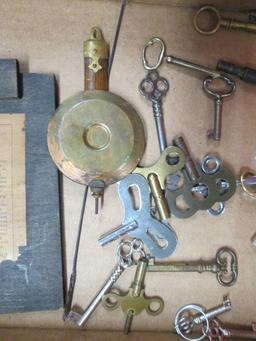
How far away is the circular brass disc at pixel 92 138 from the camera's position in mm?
906

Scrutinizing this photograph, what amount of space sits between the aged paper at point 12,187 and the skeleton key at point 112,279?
0.19m

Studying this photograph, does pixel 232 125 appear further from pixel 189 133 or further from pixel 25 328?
pixel 25 328

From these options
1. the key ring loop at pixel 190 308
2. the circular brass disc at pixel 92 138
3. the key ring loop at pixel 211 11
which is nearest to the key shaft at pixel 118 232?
the circular brass disc at pixel 92 138

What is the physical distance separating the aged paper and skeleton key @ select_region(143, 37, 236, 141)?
0.31 metres

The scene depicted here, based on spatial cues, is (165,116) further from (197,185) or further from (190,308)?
(190,308)

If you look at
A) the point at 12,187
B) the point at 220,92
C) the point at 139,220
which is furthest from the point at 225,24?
the point at 12,187

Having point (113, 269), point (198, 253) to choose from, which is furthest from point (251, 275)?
point (113, 269)

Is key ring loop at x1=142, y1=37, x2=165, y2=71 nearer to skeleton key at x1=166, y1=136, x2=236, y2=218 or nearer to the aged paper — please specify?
skeleton key at x1=166, y1=136, x2=236, y2=218

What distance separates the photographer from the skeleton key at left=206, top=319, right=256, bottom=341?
949mm

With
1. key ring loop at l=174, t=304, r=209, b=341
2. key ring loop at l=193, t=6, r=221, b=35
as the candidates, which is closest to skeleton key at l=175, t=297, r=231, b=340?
key ring loop at l=174, t=304, r=209, b=341

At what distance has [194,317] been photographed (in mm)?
966

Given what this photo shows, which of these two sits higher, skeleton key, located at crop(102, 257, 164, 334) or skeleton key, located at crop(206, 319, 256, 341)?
skeleton key, located at crop(102, 257, 164, 334)

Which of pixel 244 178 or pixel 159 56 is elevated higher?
pixel 159 56

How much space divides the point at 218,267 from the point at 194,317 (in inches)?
4.9
